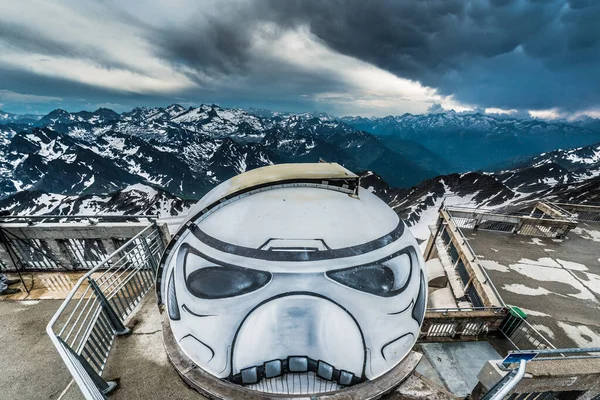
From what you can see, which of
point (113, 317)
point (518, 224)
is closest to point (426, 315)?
point (113, 317)

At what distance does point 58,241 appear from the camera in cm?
879

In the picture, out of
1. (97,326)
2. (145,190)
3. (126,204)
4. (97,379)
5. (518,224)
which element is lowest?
(126,204)

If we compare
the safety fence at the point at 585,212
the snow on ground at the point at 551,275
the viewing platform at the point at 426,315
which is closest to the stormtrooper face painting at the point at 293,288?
the viewing platform at the point at 426,315

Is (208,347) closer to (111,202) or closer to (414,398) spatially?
(414,398)

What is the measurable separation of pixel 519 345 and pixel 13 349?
14693mm

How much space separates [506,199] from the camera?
102 meters

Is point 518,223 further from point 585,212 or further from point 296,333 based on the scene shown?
point 296,333

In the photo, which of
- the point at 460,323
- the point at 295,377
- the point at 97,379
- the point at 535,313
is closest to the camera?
the point at 295,377

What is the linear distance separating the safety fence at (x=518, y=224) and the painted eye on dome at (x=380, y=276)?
13.5 m

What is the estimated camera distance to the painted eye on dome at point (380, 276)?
4.52 m

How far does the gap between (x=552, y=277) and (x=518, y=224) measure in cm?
424

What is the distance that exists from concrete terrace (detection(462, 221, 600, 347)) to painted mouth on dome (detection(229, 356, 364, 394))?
914 centimetres

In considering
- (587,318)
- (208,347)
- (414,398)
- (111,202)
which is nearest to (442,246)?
(587,318)

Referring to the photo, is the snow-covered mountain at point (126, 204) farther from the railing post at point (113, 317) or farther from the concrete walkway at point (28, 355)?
the railing post at point (113, 317)
